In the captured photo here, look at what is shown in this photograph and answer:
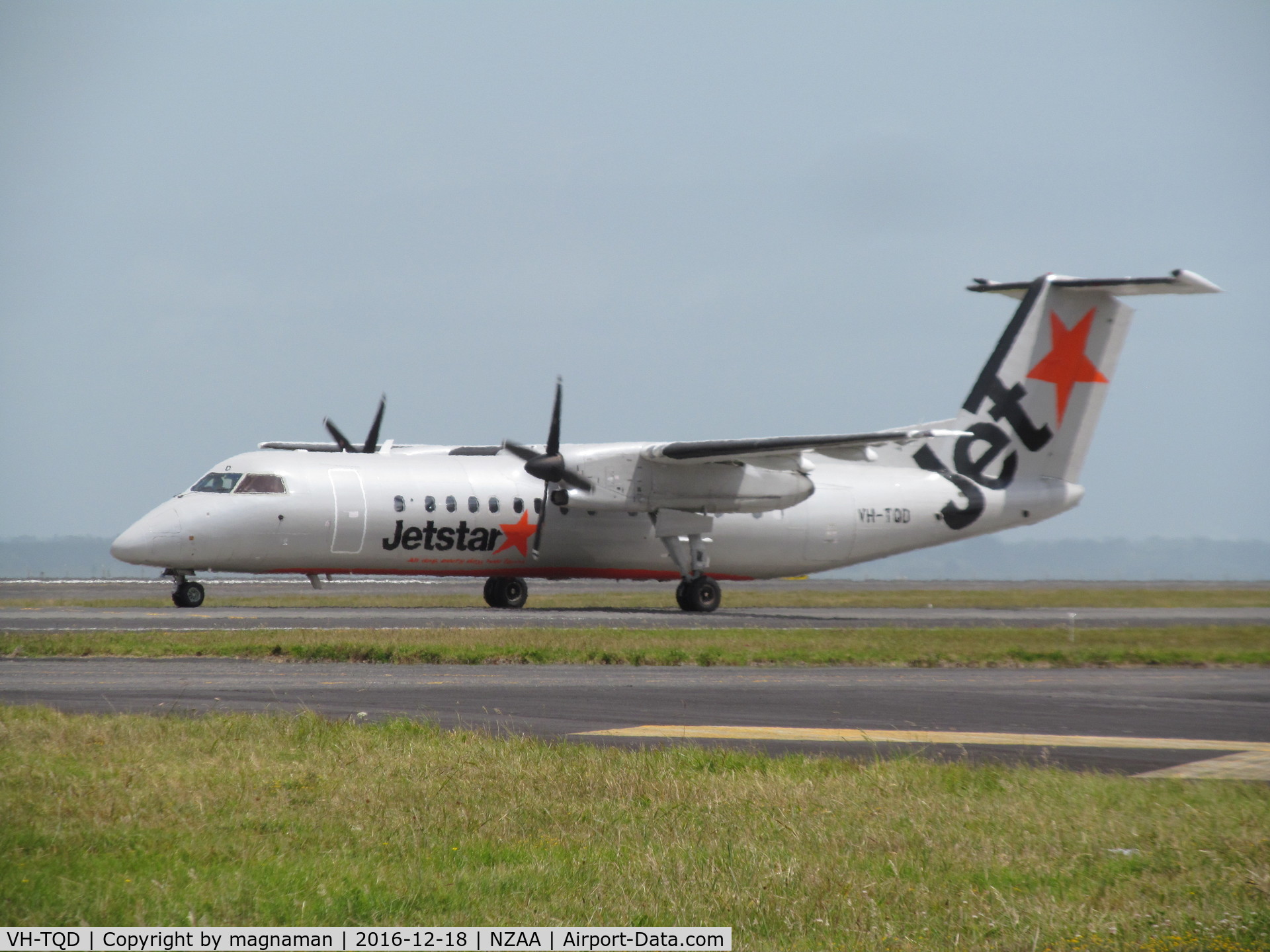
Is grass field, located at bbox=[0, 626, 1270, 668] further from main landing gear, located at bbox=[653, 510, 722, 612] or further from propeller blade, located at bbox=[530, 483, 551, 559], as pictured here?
main landing gear, located at bbox=[653, 510, 722, 612]

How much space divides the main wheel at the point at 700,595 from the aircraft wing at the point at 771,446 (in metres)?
3.63

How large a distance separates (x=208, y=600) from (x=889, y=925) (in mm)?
39463

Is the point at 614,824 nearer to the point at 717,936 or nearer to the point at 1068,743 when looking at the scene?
the point at 717,936

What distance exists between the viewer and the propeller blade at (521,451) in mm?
34188

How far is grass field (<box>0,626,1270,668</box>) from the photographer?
881 inches

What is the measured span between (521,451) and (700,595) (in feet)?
22.0

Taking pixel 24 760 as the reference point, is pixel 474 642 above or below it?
below

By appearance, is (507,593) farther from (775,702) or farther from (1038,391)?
(775,702)

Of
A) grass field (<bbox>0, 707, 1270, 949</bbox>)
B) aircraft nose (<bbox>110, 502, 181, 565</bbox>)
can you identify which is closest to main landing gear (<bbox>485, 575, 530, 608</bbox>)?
aircraft nose (<bbox>110, 502, 181, 565</bbox>)

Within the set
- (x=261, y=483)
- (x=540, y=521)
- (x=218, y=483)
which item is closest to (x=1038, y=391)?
(x=540, y=521)

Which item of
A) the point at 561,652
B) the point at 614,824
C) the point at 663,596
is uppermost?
the point at 614,824

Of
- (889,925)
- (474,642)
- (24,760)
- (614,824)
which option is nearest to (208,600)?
(474,642)

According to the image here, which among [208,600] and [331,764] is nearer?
[331,764]

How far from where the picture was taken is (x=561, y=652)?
892 inches
